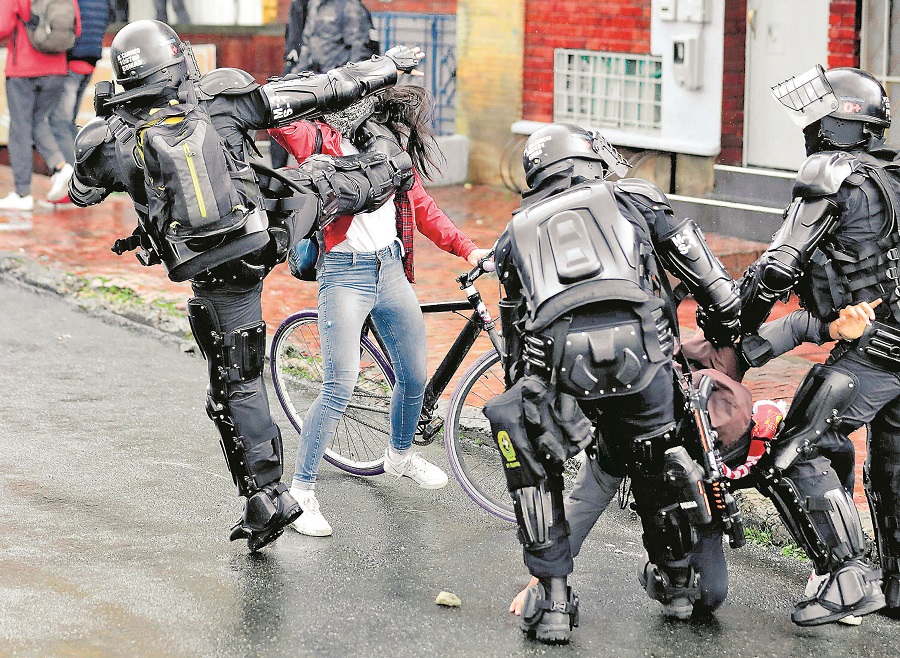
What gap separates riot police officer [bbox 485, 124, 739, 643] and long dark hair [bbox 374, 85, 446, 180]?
1242 millimetres

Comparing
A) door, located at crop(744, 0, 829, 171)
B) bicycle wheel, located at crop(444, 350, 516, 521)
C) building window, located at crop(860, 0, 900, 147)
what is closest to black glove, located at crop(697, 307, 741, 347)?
bicycle wheel, located at crop(444, 350, 516, 521)

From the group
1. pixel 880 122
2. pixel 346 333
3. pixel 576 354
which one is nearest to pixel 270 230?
pixel 346 333

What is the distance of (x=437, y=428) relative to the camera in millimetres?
6203

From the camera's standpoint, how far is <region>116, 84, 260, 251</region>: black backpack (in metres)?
4.80

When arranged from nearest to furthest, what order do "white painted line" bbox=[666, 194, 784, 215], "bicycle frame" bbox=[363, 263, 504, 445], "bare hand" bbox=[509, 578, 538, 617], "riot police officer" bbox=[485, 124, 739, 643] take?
"riot police officer" bbox=[485, 124, 739, 643] < "bare hand" bbox=[509, 578, 538, 617] < "bicycle frame" bbox=[363, 263, 504, 445] < "white painted line" bbox=[666, 194, 784, 215]

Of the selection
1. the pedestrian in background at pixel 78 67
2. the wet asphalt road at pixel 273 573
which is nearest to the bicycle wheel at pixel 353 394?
the wet asphalt road at pixel 273 573

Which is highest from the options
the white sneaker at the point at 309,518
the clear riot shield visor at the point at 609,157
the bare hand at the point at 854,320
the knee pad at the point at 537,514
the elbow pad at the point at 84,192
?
the clear riot shield visor at the point at 609,157

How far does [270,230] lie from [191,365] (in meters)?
3.43

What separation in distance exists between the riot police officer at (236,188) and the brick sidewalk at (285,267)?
150cm

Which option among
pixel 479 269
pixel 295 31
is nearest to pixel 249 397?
pixel 479 269

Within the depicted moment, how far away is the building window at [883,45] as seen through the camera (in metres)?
9.73

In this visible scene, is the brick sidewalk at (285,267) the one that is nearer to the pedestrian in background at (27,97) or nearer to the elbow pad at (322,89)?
the pedestrian in background at (27,97)

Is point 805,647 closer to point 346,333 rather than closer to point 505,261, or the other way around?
point 505,261

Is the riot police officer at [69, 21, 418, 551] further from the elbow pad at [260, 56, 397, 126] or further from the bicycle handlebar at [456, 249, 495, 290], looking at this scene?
the bicycle handlebar at [456, 249, 495, 290]
